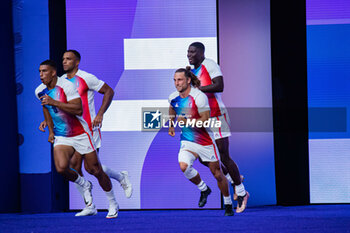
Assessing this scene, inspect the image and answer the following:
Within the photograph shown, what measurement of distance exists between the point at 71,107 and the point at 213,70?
1681mm

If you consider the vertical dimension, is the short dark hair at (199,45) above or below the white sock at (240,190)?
above

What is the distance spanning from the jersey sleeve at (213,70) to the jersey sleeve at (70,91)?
5.03 ft

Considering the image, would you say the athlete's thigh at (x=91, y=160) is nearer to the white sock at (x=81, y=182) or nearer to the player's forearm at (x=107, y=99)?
the white sock at (x=81, y=182)

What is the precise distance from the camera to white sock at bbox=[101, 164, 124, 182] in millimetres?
5828

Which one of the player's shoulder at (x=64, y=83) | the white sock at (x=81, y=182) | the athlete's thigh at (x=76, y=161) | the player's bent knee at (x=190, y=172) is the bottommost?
the white sock at (x=81, y=182)

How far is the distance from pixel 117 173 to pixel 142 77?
1.26 m

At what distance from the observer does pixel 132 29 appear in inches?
252

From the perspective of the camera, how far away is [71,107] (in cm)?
555

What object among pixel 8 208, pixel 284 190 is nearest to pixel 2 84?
pixel 8 208

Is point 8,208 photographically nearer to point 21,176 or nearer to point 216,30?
point 21,176

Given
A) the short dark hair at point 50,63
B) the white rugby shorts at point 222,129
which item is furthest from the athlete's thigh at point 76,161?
the white rugby shorts at point 222,129

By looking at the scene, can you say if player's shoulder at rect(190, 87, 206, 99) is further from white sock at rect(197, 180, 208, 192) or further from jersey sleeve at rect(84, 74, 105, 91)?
jersey sleeve at rect(84, 74, 105, 91)

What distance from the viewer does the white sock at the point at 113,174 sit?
5828 mm

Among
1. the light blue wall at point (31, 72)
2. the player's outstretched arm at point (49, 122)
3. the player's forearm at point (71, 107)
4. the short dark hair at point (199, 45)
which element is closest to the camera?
the player's forearm at point (71, 107)
